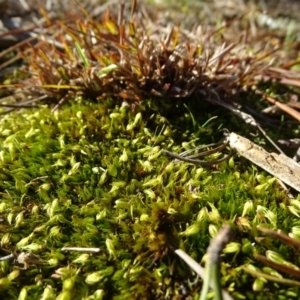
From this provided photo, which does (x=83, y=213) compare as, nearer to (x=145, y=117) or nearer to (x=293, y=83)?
(x=145, y=117)

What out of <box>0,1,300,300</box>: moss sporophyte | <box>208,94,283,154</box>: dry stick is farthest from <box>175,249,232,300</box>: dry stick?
<box>208,94,283,154</box>: dry stick

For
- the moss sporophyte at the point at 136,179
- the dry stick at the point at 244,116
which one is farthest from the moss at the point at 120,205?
the dry stick at the point at 244,116

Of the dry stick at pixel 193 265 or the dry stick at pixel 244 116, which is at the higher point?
the dry stick at pixel 244 116

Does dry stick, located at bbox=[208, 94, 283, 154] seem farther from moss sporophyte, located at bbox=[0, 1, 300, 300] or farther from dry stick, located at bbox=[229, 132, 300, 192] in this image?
dry stick, located at bbox=[229, 132, 300, 192]

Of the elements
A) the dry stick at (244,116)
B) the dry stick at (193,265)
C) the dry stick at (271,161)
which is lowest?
the dry stick at (193,265)

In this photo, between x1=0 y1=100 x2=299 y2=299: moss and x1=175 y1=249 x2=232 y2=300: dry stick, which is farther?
x1=0 y1=100 x2=299 y2=299: moss

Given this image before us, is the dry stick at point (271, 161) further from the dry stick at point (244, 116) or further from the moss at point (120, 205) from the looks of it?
the dry stick at point (244, 116)

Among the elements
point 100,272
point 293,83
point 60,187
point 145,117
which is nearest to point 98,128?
point 145,117

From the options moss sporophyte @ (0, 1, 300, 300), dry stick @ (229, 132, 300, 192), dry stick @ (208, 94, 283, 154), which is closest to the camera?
moss sporophyte @ (0, 1, 300, 300)

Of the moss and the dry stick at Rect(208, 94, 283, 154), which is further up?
the dry stick at Rect(208, 94, 283, 154)
